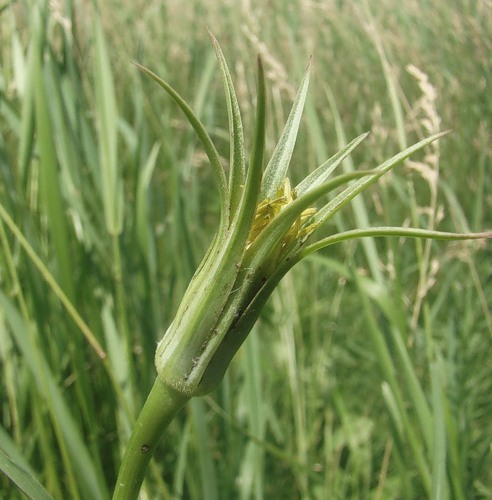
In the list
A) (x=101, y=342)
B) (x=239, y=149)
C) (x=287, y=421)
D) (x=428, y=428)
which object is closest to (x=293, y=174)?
(x=287, y=421)

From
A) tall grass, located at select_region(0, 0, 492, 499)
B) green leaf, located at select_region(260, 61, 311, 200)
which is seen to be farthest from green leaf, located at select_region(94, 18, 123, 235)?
green leaf, located at select_region(260, 61, 311, 200)

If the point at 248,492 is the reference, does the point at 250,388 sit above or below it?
above

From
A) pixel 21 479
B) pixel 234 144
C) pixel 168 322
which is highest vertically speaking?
pixel 234 144

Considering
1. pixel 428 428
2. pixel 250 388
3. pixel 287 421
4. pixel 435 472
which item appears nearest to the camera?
pixel 435 472

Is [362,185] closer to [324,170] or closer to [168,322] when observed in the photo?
[324,170]

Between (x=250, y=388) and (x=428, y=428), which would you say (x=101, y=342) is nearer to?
(x=250, y=388)

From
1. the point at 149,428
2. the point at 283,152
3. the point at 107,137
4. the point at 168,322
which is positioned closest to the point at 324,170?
the point at 283,152
